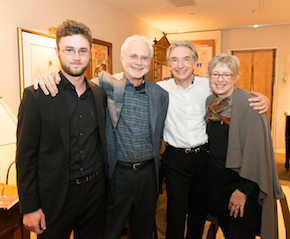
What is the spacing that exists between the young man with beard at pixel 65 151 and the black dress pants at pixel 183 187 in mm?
682

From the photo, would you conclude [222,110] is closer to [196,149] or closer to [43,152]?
[196,149]

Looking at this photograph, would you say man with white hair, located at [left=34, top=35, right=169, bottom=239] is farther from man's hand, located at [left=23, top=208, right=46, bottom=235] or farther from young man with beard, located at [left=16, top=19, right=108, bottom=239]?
man's hand, located at [left=23, top=208, right=46, bottom=235]

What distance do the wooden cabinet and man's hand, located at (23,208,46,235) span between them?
0.38 meters

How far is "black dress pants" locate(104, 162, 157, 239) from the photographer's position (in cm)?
186

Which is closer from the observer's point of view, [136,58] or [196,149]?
[136,58]

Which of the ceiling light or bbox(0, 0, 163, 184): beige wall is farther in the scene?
the ceiling light

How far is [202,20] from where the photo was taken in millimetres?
5438

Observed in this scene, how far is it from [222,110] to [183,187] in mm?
772

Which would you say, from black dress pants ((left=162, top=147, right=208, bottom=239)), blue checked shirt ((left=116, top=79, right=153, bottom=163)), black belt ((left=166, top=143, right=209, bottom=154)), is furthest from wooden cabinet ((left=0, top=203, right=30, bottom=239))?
black belt ((left=166, top=143, right=209, bottom=154))

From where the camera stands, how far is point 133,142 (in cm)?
186

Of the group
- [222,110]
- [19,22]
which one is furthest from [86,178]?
[19,22]

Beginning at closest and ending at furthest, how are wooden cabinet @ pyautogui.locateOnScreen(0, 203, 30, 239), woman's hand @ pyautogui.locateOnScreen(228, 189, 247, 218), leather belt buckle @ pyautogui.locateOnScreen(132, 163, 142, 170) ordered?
wooden cabinet @ pyautogui.locateOnScreen(0, 203, 30, 239) → woman's hand @ pyautogui.locateOnScreen(228, 189, 247, 218) → leather belt buckle @ pyautogui.locateOnScreen(132, 163, 142, 170)

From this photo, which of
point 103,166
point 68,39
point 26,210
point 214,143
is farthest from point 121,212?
point 68,39

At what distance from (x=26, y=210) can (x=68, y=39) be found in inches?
41.8
